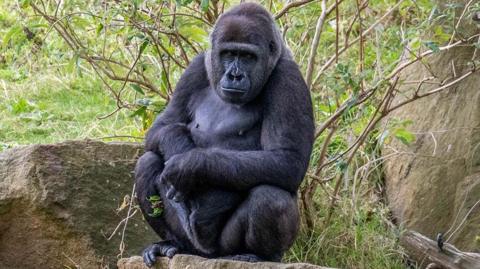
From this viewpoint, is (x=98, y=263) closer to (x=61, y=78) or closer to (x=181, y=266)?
(x=181, y=266)

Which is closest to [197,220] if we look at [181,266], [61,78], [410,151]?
[181,266]

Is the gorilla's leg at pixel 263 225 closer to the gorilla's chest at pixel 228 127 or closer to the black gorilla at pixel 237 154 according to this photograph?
the black gorilla at pixel 237 154

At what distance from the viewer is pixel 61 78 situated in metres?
8.88

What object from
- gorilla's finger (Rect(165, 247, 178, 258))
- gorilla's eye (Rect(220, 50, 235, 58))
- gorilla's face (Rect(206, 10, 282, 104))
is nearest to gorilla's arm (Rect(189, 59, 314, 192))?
gorilla's face (Rect(206, 10, 282, 104))

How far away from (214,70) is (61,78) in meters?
4.37

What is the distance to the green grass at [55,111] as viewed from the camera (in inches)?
305

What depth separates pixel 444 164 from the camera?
6.21m

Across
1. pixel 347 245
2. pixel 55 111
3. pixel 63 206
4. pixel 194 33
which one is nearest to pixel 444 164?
pixel 347 245

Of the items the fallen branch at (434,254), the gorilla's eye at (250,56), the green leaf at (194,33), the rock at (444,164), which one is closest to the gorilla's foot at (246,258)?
the gorilla's eye at (250,56)

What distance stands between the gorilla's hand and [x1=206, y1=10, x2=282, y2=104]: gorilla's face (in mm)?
389

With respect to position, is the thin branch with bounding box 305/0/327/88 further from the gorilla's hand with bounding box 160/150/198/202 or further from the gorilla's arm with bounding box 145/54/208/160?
the gorilla's hand with bounding box 160/150/198/202

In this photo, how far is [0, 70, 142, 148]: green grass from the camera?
775 centimetres

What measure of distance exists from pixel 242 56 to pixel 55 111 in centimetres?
399

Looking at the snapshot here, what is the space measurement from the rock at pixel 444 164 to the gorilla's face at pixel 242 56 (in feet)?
5.80
